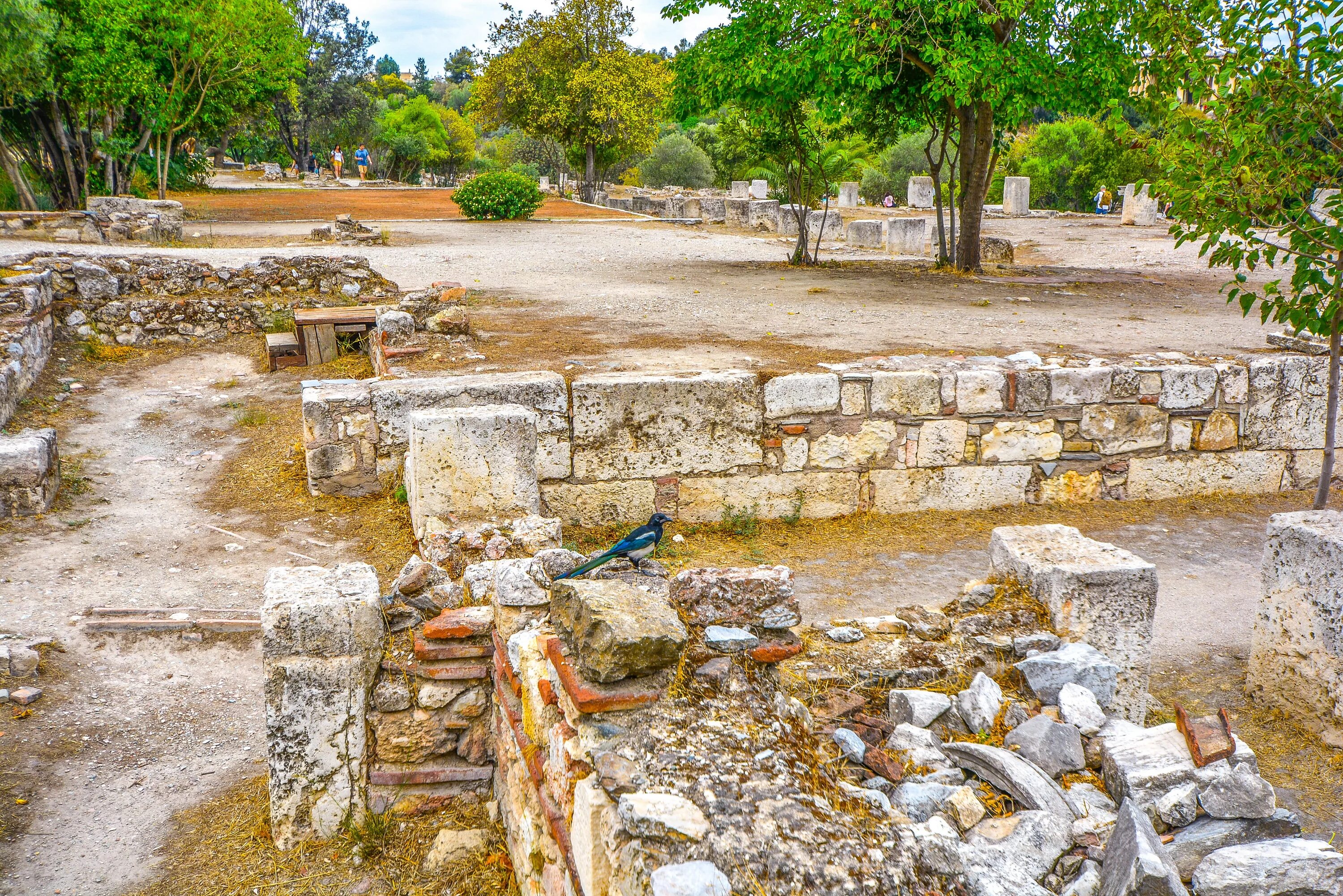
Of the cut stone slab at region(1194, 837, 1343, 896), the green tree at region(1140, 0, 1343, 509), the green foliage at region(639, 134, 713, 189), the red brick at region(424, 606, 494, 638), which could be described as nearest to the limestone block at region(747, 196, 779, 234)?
the green tree at region(1140, 0, 1343, 509)

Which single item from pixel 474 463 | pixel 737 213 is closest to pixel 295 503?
pixel 474 463

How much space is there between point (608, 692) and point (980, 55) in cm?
1008

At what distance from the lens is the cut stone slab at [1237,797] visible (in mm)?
2629

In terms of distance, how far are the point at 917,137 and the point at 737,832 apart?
3643 centimetres

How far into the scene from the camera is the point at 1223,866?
2438 mm

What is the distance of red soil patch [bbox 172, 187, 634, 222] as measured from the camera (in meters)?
23.3

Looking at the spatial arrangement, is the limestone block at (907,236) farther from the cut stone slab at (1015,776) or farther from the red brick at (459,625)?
the cut stone slab at (1015,776)

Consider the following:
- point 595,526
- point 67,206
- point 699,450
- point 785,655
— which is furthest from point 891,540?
point 67,206

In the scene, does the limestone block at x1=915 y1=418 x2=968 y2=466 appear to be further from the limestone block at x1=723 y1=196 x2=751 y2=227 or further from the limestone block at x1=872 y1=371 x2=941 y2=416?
the limestone block at x1=723 y1=196 x2=751 y2=227

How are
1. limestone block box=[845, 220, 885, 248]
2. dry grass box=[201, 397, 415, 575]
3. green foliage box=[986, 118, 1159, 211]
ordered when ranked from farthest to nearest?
green foliage box=[986, 118, 1159, 211] < limestone block box=[845, 220, 885, 248] < dry grass box=[201, 397, 415, 575]

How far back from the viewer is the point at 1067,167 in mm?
33500

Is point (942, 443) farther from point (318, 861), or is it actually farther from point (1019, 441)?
point (318, 861)

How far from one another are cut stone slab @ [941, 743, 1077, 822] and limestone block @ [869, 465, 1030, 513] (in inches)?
163

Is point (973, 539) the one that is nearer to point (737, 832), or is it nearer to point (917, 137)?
point (737, 832)
